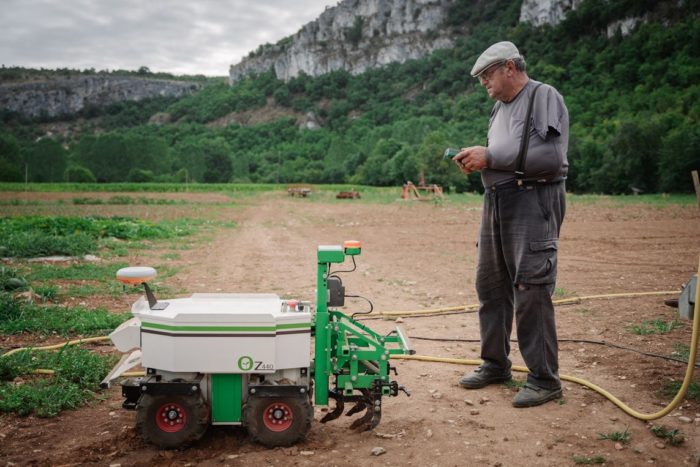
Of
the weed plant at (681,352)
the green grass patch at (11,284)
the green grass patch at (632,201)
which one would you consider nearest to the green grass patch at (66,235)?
the green grass patch at (11,284)

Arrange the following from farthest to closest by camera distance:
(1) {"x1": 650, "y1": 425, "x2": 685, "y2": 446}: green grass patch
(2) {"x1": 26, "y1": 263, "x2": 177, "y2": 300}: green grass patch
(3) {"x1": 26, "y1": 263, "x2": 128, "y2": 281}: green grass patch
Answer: (3) {"x1": 26, "y1": 263, "x2": 128, "y2": 281}: green grass patch, (2) {"x1": 26, "y1": 263, "x2": 177, "y2": 300}: green grass patch, (1) {"x1": 650, "y1": 425, "x2": 685, "y2": 446}: green grass patch

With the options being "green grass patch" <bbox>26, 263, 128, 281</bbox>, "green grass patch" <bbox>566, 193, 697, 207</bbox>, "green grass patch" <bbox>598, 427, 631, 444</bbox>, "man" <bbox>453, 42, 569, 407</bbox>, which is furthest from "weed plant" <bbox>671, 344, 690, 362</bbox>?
"green grass patch" <bbox>566, 193, 697, 207</bbox>

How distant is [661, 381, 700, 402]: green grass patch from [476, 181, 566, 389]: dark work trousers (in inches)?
34.2

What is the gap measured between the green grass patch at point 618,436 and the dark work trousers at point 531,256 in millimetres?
612

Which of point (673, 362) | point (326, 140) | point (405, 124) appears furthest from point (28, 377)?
point (326, 140)

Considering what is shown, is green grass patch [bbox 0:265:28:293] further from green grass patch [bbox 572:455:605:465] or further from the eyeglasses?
green grass patch [bbox 572:455:605:465]

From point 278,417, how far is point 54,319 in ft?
13.1

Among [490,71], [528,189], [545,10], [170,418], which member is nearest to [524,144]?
[528,189]

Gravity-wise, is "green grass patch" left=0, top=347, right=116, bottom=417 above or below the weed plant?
below

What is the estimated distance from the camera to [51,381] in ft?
14.4

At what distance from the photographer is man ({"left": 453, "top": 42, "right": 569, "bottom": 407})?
12.5 feet

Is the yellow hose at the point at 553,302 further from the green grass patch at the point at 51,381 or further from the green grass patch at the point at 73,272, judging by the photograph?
the green grass patch at the point at 73,272

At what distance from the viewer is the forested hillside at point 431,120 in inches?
2405

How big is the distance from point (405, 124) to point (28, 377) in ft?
356
